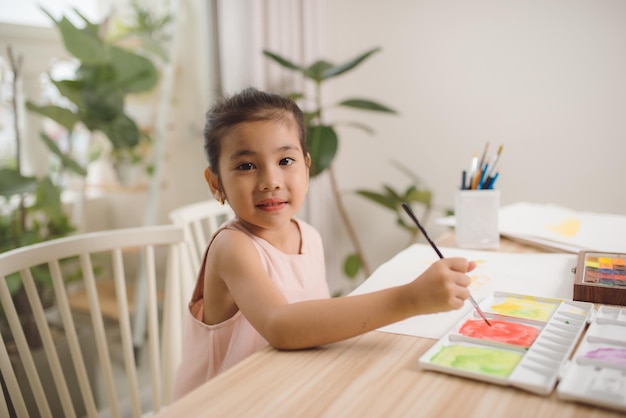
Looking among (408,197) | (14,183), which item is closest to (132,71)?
(14,183)

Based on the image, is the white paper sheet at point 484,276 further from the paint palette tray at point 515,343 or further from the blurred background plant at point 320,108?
the blurred background plant at point 320,108

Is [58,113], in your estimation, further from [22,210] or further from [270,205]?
[270,205]

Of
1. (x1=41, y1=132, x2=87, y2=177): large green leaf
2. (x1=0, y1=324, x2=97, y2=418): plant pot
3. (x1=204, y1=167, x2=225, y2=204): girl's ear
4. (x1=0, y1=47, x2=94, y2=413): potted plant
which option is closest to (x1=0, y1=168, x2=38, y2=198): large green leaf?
(x1=0, y1=47, x2=94, y2=413): potted plant

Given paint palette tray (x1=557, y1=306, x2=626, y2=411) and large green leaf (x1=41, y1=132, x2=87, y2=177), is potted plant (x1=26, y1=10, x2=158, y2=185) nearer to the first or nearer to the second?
large green leaf (x1=41, y1=132, x2=87, y2=177)

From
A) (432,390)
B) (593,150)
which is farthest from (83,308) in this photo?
(593,150)

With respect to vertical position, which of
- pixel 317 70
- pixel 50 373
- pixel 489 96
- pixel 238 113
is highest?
pixel 317 70

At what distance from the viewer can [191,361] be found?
2.80 ft

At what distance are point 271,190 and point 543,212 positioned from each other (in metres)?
0.82

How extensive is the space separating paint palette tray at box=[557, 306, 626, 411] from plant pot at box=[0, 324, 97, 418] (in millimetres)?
1460

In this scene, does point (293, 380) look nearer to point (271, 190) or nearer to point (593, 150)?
point (271, 190)

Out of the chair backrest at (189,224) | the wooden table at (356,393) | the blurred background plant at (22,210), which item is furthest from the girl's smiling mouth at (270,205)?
the blurred background plant at (22,210)

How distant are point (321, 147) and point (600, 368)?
4.67 feet

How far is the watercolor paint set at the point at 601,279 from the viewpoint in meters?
0.72

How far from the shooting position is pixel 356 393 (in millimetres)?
517
